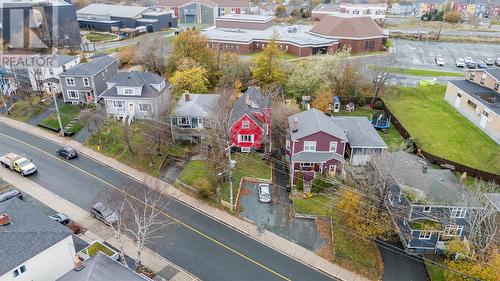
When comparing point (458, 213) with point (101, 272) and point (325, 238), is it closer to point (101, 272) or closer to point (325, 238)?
point (325, 238)

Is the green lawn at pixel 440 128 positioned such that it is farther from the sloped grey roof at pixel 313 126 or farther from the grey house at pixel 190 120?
the grey house at pixel 190 120

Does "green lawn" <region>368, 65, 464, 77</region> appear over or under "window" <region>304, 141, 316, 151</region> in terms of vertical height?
over

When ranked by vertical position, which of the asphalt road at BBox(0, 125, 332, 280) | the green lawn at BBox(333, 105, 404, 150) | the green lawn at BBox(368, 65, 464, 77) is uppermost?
the green lawn at BBox(368, 65, 464, 77)

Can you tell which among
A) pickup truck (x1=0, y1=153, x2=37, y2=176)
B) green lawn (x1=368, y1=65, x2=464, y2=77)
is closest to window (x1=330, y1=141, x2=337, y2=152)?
pickup truck (x1=0, y1=153, x2=37, y2=176)

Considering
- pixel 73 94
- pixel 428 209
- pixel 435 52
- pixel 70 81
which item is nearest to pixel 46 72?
pixel 70 81

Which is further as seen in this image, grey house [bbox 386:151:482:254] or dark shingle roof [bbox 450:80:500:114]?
dark shingle roof [bbox 450:80:500:114]

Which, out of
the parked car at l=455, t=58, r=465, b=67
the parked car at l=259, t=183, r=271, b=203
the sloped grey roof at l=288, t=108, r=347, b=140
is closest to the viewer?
the parked car at l=259, t=183, r=271, b=203

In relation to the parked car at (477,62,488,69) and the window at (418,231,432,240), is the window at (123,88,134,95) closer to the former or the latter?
the window at (418,231,432,240)

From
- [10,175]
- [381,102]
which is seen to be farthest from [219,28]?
[10,175]
